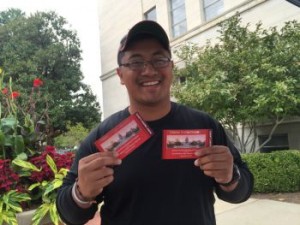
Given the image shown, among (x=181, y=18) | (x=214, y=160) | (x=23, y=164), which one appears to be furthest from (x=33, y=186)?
(x=181, y=18)

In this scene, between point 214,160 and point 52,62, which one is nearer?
point 214,160

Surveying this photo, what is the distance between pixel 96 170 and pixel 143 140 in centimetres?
24

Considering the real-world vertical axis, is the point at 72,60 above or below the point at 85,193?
above

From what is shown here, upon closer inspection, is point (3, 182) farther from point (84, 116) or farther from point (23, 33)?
point (23, 33)

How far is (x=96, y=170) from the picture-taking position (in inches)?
52.3

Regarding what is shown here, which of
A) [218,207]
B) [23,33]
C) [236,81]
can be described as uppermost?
[23,33]

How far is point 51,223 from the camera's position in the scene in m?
3.59

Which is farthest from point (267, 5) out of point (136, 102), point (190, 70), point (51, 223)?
point (136, 102)

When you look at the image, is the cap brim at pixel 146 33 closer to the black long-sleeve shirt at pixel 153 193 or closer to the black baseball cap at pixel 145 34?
the black baseball cap at pixel 145 34

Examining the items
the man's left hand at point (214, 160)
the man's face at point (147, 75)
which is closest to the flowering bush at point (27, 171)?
the man's face at point (147, 75)

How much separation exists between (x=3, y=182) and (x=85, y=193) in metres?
2.47

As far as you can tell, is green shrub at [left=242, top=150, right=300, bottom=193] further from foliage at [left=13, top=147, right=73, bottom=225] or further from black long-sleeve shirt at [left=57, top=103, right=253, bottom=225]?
black long-sleeve shirt at [left=57, top=103, right=253, bottom=225]

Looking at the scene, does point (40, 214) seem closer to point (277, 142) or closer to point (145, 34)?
point (145, 34)

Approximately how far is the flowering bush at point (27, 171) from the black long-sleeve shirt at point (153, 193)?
2033 mm
